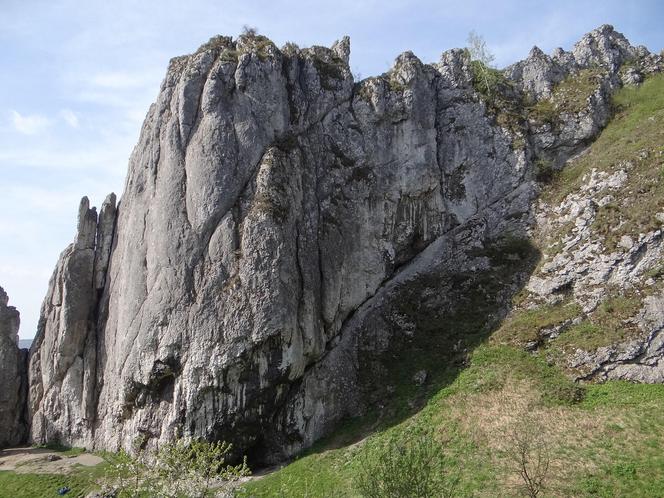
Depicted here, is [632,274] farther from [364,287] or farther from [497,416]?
[364,287]

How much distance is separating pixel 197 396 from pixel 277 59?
87.8 ft

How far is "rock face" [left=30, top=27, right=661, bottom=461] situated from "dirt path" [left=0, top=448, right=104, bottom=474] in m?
1.60

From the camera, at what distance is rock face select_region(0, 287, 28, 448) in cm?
3775

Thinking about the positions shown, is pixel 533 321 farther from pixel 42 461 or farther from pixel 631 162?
pixel 42 461

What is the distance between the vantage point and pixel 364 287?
124 ft

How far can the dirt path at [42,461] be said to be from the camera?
3131 centimetres

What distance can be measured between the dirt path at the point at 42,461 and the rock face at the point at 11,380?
8.20 ft

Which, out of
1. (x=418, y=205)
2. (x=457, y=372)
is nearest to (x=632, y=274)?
(x=457, y=372)

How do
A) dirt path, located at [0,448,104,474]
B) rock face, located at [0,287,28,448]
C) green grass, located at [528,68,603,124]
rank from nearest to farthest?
dirt path, located at [0,448,104,474], rock face, located at [0,287,28,448], green grass, located at [528,68,603,124]

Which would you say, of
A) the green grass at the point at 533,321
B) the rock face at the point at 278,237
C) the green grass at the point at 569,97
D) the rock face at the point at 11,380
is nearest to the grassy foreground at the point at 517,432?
the green grass at the point at 533,321

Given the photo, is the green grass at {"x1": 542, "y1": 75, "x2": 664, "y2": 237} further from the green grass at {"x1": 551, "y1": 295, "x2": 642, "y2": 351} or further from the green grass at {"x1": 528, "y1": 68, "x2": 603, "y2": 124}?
the green grass at {"x1": 551, "y1": 295, "x2": 642, "y2": 351}

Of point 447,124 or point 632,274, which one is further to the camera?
point 447,124

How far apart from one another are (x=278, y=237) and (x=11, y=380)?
26.0 metres

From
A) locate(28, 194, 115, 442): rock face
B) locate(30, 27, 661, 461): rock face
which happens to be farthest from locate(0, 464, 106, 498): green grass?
locate(28, 194, 115, 442): rock face
